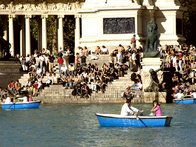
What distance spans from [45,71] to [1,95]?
8455mm

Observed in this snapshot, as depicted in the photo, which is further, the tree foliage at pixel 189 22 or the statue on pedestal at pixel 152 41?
the tree foliage at pixel 189 22

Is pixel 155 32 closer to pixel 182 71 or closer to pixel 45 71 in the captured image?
pixel 182 71

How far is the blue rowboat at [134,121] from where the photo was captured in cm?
6994

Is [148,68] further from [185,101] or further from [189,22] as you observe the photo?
[189,22]

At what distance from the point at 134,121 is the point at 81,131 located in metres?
3.07

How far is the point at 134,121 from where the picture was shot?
70312 mm

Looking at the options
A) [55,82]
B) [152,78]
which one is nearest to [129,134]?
[152,78]

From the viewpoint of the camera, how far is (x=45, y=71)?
342 feet

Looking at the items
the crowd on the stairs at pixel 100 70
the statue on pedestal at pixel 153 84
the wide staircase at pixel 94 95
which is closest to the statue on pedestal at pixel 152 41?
the crowd on the stairs at pixel 100 70

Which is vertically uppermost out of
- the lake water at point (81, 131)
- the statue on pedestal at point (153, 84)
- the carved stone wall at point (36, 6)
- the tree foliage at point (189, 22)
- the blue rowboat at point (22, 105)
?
the carved stone wall at point (36, 6)

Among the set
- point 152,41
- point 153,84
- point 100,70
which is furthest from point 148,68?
point 100,70

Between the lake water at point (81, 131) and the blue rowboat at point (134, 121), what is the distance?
35 centimetres

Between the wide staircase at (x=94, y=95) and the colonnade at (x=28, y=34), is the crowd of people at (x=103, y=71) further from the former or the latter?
the colonnade at (x=28, y=34)

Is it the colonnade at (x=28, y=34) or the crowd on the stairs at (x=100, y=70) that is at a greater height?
the colonnade at (x=28, y=34)
